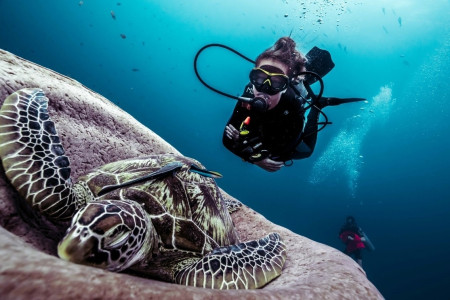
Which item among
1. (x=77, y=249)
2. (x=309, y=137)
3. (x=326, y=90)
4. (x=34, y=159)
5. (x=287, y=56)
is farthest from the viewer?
(x=326, y=90)

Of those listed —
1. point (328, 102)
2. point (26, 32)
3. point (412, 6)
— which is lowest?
point (328, 102)

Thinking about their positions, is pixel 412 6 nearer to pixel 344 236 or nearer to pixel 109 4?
pixel 344 236

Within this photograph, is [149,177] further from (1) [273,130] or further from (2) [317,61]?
A: (2) [317,61]

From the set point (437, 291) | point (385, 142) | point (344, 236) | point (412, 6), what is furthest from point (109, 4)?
point (437, 291)

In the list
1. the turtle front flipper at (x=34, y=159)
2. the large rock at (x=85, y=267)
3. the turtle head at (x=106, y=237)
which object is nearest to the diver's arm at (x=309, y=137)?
the large rock at (x=85, y=267)

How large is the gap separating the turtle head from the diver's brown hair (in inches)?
117

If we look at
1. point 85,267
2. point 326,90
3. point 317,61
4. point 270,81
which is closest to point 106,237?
point 85,267

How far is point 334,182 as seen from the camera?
170ft

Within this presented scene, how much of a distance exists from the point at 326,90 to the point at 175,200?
144 ft

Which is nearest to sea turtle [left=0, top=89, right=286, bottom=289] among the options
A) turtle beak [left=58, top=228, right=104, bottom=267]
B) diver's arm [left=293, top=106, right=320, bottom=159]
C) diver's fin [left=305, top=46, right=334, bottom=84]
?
turtle beak [left=58, top=228, right=104, bottom=267]

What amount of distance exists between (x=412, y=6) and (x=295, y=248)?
29.8 meters

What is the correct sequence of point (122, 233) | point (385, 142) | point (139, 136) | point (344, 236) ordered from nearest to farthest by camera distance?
point (122, 233), point (139, 136), point (344, 236), point (385, 142)

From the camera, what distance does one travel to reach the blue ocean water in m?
30.1

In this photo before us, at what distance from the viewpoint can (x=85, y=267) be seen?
31.7 inches
